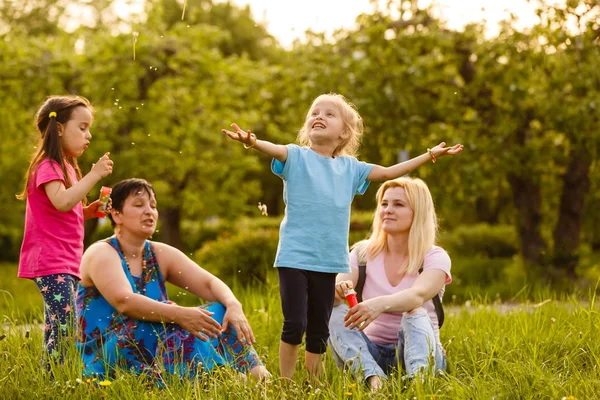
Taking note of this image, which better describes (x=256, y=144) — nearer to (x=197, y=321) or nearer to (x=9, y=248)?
(x=197, y=321)

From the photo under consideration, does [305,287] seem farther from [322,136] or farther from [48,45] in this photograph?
[48,45]

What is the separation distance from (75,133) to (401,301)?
5.68 feet

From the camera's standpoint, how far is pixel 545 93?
788cm

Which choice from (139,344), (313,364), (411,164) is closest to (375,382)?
(313,364)

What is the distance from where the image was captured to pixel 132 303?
139 inches

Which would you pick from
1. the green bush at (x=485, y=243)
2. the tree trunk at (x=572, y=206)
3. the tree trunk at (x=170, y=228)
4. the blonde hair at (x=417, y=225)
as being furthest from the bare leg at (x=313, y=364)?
the tree trunk at (x=170, y=228)

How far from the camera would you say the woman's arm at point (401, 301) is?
346 cm

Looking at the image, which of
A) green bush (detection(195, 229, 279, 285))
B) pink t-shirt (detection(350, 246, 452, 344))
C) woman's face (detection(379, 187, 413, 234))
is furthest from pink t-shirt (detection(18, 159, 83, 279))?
green bush (detection(195, 229, 279, 285))

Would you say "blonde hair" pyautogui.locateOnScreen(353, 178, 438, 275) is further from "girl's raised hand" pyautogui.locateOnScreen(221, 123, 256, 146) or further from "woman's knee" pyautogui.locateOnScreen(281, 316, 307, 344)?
"girl's raised hand" pyautogui.locateOnScreen(221, 123, 256, 146)

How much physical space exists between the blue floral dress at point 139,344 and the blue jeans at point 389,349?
40cm

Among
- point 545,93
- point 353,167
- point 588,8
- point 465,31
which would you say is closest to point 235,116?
point 465,31

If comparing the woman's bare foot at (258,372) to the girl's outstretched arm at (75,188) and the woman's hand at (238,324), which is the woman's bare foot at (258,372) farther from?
the girl's outstretched arm at (75,188)

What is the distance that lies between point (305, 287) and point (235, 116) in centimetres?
845

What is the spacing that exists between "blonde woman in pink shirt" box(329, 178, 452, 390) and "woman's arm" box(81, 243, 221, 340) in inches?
25.1
